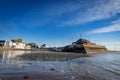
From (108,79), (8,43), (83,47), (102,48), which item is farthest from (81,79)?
(8,43)

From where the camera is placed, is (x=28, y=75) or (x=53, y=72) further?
(x=53, y=72)

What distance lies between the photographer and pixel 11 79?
12.8 metres

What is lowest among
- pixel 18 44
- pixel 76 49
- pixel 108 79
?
pixel 108 79

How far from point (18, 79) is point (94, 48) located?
110 metres

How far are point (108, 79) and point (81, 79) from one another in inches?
120

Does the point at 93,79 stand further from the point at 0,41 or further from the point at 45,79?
the point at 0,41

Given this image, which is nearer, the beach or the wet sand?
the wet sand

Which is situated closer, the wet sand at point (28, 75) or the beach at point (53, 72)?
the wet sand at point (28, 75)

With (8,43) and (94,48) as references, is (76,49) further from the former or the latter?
(8,43)

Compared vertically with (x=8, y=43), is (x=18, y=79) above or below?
below

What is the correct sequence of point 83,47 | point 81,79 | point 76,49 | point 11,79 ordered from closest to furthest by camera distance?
point 11,79 → point 81,79 → point 83,47 → point 76,49

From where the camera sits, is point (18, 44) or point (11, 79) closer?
point (11, 79)

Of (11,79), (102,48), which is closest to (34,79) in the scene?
(11,79)

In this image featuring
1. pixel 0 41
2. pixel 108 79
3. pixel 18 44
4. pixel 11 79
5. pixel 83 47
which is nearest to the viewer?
pixel 11 79
